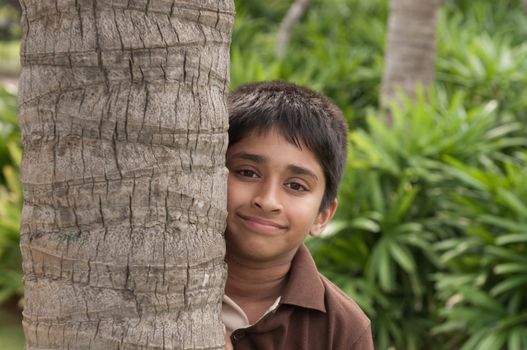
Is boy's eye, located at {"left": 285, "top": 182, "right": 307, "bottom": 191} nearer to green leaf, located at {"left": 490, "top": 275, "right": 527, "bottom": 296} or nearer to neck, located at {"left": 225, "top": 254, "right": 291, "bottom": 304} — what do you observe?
neck, located at {"left": 225, "top": 254, "right": 291, "bottom": 304}

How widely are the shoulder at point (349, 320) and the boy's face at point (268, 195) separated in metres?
0.20

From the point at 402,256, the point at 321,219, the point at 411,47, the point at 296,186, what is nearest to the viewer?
the point at 296,186

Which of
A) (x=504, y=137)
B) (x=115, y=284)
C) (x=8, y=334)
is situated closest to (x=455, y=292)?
(x=504, y=137)

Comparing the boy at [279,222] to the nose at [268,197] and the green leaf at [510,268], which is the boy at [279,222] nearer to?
the nose at [268,197]

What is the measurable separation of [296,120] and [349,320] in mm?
580

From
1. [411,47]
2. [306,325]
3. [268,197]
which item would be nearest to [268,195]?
[268,197]

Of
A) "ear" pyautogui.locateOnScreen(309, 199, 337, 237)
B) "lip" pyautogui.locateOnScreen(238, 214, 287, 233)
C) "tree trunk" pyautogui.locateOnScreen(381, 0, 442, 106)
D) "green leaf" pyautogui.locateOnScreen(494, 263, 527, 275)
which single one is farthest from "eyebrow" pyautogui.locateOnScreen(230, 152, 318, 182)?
"tree trunk" pyautogui.locateOnScreen(381, 0, 442, 106)

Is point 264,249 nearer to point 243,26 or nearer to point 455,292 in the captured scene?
point 455,292

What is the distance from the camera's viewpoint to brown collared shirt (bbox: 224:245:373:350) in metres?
2.45

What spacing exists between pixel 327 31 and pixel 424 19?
387 centimetres

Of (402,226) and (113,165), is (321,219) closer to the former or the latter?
(113,165)

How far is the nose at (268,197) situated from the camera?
2.38 m

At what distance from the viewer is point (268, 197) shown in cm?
240

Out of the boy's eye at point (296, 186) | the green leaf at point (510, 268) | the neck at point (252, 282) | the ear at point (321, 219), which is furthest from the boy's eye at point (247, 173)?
the green leaf at point (510, 268)
